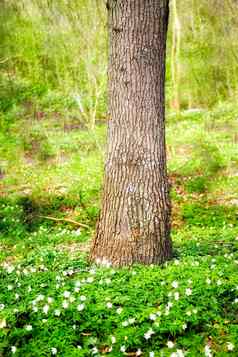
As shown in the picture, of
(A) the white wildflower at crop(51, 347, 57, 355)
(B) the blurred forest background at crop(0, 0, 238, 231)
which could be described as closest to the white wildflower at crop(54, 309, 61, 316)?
(A) the white wildflower at crop(51, 347, 57, 355)

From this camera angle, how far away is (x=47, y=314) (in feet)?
12.0

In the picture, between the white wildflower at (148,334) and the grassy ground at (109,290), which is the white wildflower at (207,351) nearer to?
the grassy ground at (109,290)

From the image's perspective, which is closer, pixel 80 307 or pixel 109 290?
pixel 80 307

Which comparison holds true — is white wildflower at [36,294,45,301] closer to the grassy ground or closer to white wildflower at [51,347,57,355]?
the grassy ground

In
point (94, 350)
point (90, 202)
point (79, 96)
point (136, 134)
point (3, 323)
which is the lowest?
point (90, 202)

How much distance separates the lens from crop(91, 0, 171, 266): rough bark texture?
4.50 m

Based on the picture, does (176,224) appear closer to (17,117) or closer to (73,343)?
(73,343)

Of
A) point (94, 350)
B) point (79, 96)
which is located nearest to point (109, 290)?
point (94, 350)

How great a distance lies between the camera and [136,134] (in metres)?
4.54

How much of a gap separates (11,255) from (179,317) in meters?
4.29

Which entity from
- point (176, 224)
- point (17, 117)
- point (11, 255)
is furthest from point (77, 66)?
point (11, 255)

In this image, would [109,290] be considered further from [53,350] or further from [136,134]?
Result: [136,134]

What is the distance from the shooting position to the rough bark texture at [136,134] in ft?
14.8

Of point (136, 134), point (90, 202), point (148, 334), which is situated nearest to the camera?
point (148, 334)
